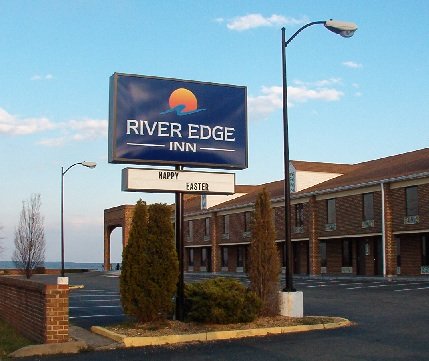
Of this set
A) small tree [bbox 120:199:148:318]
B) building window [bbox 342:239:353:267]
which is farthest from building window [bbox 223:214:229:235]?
small tree [bbox 120:199:148:318]

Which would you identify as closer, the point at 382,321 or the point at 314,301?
the point at 382,321

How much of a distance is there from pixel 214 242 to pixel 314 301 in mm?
39575

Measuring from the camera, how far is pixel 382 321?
680 inches

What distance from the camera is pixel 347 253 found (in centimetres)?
4809

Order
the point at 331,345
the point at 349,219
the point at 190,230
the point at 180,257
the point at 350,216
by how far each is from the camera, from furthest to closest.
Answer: the point at 190,230 → the point at 349,219 → the point at 350,216 → the point at 180,257 → the point at 331,345

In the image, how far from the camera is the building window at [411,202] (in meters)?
40.4

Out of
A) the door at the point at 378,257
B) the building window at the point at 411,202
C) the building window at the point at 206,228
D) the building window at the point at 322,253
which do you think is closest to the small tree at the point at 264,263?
the building window at the point at 411,202

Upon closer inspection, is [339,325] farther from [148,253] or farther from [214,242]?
[214,242]

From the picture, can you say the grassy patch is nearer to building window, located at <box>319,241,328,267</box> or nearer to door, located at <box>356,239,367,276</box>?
door, located at <box>356,239,367,276</box>

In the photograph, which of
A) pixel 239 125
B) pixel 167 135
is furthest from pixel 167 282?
pixel 239 125

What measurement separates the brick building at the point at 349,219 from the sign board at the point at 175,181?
23.8 meters

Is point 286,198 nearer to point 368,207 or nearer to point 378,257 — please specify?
point 368,207

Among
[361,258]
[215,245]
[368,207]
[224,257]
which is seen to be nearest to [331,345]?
[368,207]

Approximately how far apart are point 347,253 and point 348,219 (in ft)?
11.1
